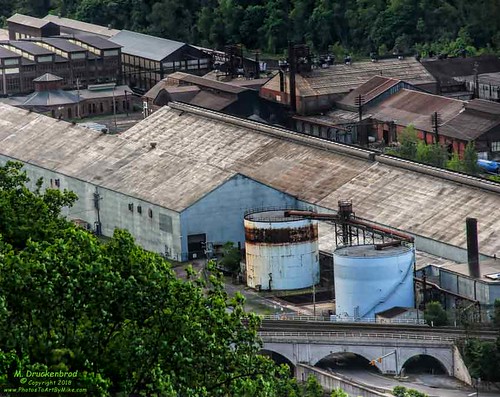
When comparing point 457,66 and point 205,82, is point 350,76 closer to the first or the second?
point 457,66

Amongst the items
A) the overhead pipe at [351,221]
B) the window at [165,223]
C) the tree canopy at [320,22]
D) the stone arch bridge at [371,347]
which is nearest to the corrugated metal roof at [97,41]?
the tree canopy at [320,22]

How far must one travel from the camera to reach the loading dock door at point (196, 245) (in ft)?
234

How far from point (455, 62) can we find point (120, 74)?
81.1 ft

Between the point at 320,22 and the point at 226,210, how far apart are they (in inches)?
2396

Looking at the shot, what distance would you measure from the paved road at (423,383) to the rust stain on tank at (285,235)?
10.1 meters

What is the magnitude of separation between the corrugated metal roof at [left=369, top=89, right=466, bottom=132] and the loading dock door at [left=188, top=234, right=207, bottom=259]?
79.6 ft

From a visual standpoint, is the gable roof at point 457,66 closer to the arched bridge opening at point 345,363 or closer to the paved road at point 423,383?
the arched bridge opening at point 345,363

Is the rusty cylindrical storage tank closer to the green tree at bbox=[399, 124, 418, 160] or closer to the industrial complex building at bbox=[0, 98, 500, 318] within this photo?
the industrial complex building at bbox=[0, 98, 500, 318]

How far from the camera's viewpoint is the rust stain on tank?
6588cm

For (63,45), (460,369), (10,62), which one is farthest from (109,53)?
(460,369)

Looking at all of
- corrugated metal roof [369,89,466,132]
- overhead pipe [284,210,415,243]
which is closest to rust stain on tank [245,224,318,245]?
overhead pipe [284,210,415,243]

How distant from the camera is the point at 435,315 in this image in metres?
58.3

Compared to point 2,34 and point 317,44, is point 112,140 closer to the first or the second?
point 317,44

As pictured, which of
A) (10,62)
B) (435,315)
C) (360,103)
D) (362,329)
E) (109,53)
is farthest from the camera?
(109,53)
